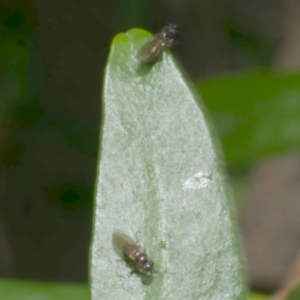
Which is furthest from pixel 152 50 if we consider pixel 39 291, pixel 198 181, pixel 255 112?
pixel 255 112

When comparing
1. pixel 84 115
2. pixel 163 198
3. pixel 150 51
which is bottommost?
pixel 163 198

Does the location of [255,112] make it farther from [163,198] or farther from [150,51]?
[163,198]

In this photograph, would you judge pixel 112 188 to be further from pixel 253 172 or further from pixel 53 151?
pixel 253 172

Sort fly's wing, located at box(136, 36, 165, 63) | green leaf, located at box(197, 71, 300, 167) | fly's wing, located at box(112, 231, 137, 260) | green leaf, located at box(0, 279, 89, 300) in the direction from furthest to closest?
1. green leaf, located at box(197, 71, 300, 167)
2. green leaf, located at box(0, 279, 89, 300)
3. fly's wing, located at box(136, 36, 165, 63)
4. fly's wing, located at box(112, 231, 137, 260)

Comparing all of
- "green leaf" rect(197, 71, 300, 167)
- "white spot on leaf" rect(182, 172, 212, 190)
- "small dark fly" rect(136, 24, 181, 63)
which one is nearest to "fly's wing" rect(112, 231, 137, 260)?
"white spot on leaf" rect(182, 172, 212, 190)

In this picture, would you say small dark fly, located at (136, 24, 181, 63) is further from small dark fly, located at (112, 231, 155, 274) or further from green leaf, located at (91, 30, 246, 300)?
small dark fly, located at (112, 231, 155, 274)

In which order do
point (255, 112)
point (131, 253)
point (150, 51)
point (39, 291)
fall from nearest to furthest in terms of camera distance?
point (131, 253), point (150, 51), point (39, 291), point (255, 112)
